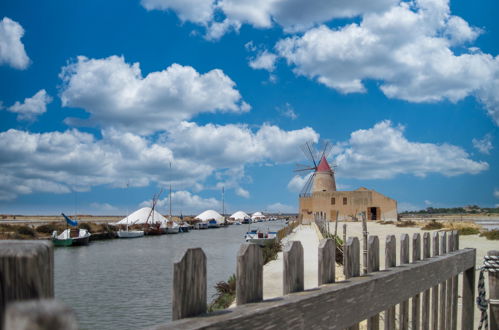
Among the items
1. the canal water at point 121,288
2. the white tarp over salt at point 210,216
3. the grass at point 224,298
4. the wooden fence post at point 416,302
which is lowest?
the white tarp over salt at point 210,216

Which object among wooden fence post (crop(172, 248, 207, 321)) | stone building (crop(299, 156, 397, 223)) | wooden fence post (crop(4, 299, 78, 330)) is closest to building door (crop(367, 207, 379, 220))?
stone building (crop(299, 156, 397, 223))

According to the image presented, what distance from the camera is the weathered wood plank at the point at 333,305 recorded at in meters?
1.54

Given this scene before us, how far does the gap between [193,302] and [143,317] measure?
531 inches

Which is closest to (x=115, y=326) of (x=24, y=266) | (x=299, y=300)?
(x=299, y=300)

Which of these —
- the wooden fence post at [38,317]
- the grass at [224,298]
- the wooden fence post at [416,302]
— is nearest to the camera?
the wooden fence post at [38,317]

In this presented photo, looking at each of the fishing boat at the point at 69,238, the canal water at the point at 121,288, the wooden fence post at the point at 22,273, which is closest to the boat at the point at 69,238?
the fishing boat at the point at 69,238

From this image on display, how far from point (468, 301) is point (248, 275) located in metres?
3.91

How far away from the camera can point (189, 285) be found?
1.54 meters

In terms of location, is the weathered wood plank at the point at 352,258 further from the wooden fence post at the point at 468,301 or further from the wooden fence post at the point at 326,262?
the wooden fence post at the point at 468,301

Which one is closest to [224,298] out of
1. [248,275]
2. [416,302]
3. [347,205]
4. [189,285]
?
[416,302]

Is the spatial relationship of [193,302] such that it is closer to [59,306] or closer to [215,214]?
[59,306]

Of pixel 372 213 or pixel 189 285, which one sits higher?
pixel 189 285

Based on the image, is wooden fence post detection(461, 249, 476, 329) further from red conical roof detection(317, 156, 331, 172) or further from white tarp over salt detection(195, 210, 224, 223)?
white tarp over salt detection(195, 210, 224, 223)

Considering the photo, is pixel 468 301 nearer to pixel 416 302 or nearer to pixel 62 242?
pixel 416 302
